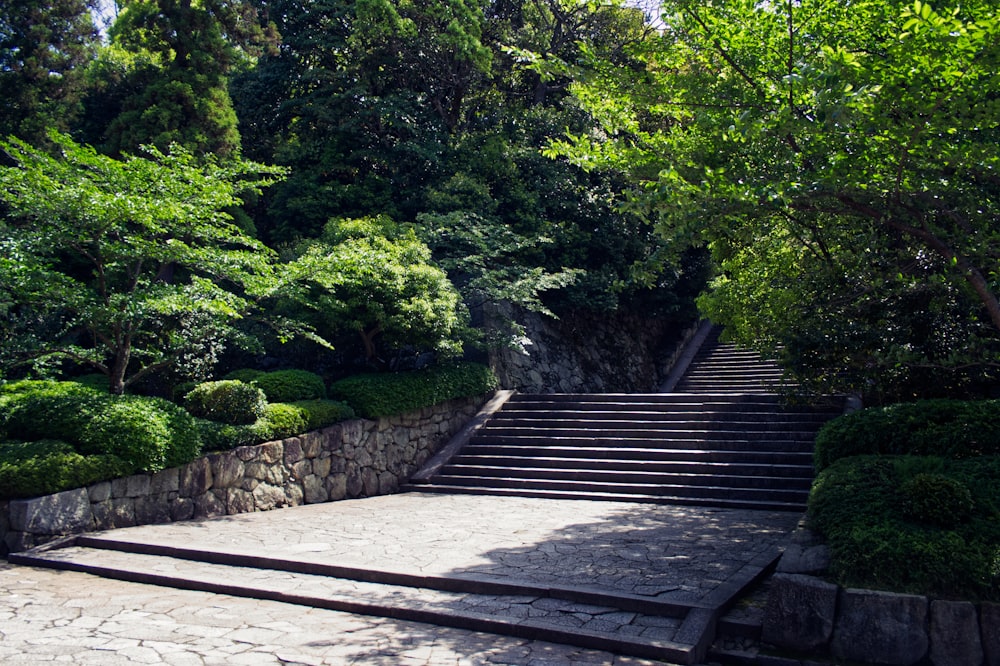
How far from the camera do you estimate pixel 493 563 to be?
662 centimetres

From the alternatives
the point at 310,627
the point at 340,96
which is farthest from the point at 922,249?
the point at 340,96

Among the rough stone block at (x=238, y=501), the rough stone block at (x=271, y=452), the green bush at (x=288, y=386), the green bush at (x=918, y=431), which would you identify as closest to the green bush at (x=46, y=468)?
the rough stone block at (x=238, y=501)

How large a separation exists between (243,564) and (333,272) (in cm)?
459

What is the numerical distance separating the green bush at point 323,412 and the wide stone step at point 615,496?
1.63 m

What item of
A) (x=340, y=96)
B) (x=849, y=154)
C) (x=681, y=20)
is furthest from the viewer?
(x=340, y=96)

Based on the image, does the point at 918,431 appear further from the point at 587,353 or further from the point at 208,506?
the point at 587,353

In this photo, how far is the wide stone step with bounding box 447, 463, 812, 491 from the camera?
9.92 meters

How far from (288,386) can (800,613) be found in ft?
27.3

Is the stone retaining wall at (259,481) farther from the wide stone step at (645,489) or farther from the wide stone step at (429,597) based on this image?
the wide stone step at (645,489)

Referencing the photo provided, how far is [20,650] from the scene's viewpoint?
4.70 m

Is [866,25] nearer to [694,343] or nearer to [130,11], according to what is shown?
[130,11]

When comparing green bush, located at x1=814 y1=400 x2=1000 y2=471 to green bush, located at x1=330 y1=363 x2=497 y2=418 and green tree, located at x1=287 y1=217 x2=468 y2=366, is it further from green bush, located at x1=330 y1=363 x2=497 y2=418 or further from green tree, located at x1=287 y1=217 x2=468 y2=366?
green bush, located at x1=330 y1=363 x2=497 y2=418

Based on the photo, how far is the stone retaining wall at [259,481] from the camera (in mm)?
7629

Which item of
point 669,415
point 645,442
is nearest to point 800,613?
point 645,442
